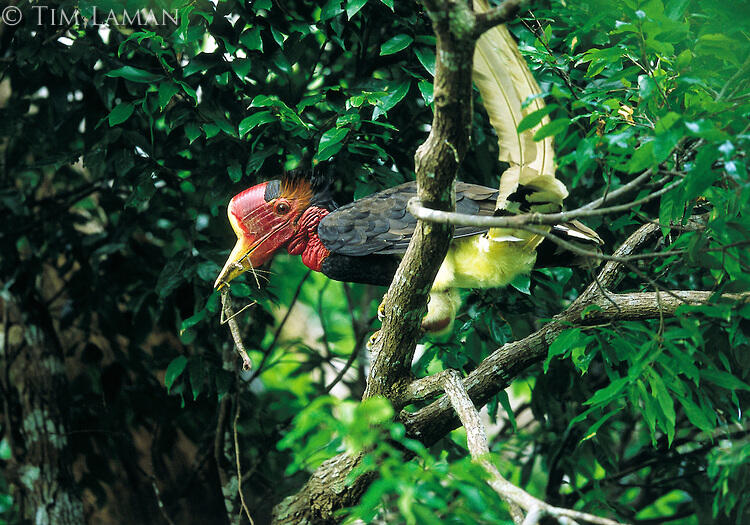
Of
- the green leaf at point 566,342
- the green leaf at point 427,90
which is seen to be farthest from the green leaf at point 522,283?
the green leaf at point 427,90

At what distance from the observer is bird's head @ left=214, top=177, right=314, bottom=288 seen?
270 centimetres

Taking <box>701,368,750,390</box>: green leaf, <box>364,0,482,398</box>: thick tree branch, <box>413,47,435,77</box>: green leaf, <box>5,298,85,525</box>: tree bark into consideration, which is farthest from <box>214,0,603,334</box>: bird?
Answer: <box>5,298,85,525</box>: tree bark

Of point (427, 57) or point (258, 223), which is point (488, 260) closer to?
point (427, 57)

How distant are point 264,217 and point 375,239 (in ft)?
1.54

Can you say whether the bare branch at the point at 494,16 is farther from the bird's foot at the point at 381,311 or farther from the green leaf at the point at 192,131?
the green leaf at the point at 192,131

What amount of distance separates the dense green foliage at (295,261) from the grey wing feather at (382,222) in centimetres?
19

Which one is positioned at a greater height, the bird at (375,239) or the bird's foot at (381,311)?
the bird at (375,239)

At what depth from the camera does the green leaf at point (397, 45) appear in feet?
8.28

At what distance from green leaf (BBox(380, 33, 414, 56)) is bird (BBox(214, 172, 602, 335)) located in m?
0.48

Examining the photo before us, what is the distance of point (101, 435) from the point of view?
3441mm

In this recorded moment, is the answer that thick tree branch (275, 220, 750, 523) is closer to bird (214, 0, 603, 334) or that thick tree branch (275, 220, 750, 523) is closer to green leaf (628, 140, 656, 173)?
bird (214, 0, 603, 334)

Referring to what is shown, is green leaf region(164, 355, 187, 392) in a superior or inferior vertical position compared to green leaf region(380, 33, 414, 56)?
inferior

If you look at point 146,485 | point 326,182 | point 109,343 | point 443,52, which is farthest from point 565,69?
point 146,485

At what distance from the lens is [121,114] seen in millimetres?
2598
